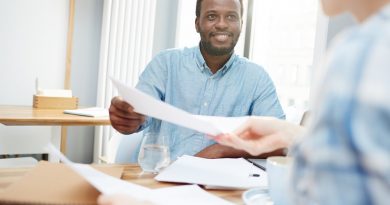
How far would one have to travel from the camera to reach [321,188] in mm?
294

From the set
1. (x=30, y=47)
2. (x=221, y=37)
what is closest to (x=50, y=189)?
(x=221, y=37)

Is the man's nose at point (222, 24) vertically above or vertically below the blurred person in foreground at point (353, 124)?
above

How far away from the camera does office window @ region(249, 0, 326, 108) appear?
2416 millimetres

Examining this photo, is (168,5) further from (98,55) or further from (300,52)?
(300,52)

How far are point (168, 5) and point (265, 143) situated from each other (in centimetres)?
292

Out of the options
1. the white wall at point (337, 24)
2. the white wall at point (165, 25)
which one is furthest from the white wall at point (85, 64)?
the white wall at point (337, 24)

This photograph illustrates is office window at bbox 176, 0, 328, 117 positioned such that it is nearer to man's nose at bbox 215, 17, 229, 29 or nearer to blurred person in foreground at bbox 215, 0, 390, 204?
man's nose at bbox 215, 17, 229, 29

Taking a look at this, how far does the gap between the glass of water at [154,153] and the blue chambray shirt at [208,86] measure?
0.61m

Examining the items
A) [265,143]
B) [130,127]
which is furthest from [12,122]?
[265,143]

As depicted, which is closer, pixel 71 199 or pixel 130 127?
pixel 71 199

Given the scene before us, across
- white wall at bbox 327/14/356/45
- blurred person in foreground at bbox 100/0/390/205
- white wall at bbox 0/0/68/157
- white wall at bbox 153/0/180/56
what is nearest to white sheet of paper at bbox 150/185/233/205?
blurred person in foreground at bbox 100/0/390/205

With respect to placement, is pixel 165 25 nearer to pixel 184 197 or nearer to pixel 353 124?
pixel 184 197

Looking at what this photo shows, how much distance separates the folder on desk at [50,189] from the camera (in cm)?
60

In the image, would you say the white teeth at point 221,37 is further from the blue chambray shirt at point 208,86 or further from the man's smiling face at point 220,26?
the blue chambray shirt at point 208,86
